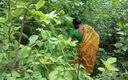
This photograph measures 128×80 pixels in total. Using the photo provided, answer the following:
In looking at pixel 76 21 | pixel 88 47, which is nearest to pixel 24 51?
pixel 76 21

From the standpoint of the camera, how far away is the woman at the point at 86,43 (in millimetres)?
5512

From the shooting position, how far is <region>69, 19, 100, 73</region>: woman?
5512 mm

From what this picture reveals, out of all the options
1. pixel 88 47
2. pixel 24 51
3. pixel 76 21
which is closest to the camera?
pixel 24 51

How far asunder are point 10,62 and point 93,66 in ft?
11.0

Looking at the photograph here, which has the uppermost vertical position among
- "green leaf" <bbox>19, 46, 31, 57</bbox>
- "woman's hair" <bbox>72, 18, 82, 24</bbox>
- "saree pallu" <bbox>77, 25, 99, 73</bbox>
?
"green leaf" <bbox>19, 46, 31, 57</bbox>

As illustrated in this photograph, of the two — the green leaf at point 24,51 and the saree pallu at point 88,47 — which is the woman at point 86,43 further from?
the green leaf at point 24,51

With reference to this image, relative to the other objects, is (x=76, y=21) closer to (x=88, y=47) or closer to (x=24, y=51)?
(x=88, y=47)

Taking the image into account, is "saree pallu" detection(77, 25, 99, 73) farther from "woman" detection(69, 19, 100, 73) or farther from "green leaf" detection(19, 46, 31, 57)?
"green leaf" detection(19, 46, 31, 57)

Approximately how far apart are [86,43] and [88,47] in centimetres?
10

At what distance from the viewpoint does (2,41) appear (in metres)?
2.89

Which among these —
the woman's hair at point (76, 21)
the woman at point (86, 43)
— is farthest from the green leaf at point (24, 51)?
the woman's hair at point (76, 21)

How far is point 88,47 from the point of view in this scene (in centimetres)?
565

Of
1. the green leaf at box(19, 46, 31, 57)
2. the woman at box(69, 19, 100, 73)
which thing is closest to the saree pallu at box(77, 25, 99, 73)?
the woman at box(69, 19, 100, 73)

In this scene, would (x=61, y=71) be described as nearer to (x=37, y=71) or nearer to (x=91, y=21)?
(x=37, y=71)
